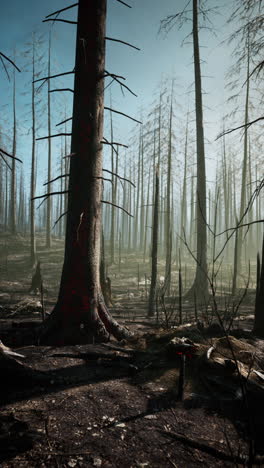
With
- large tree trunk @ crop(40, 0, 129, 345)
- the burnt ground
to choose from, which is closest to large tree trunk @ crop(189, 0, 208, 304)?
the burnt ground

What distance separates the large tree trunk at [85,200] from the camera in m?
3.79

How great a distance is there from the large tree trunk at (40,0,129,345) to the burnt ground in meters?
0.41

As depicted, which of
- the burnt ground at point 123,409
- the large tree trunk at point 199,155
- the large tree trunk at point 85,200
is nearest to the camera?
the burnt ground at point 123,409

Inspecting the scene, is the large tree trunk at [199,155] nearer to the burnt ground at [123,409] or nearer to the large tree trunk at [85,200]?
the burnt ground at [123,409]

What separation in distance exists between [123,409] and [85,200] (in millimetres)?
2769

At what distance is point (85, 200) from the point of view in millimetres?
3863

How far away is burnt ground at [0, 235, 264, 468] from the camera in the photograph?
5.77ft

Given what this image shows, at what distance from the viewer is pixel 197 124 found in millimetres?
9477

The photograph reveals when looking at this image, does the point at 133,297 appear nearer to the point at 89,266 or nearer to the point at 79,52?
the point at 89,266

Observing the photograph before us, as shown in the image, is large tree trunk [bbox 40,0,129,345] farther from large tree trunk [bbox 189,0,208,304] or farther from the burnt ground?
large tree trunk [bbox 189,0,208,304]

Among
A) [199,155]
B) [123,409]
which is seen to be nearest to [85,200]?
[123,409]

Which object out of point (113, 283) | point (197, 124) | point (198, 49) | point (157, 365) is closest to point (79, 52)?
point (157, 365)

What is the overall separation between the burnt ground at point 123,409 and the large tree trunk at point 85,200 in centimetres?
41

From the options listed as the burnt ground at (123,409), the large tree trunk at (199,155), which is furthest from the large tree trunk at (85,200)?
the large tree trunk at (199,155)
